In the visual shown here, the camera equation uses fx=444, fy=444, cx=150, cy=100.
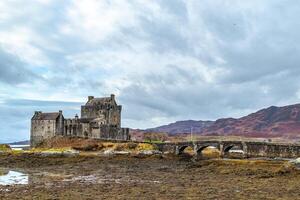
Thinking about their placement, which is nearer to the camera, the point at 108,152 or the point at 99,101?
the point at 108,152

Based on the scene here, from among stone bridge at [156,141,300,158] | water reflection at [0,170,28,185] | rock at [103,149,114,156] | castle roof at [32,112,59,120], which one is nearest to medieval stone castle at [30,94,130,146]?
castle roof at [32,112,59,120]

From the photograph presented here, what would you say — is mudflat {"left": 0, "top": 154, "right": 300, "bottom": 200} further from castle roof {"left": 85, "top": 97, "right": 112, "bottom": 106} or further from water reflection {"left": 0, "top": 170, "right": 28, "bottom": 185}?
castle roof {"left": 85, "top": 97, "right": 112, "bottom": 106}

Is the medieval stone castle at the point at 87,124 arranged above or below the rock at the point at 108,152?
above

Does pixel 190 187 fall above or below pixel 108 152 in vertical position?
below

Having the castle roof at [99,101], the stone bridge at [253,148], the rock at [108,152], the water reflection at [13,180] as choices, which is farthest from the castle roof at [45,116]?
the water reflection at [13,180]

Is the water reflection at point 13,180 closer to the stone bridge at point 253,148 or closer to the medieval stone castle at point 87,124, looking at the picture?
the stone bridge at point 253,148

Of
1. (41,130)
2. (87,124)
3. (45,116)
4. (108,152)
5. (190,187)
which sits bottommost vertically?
(190,187)

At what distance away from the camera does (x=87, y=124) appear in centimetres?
9519

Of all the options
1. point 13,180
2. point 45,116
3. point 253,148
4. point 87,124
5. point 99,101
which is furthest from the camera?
point 99,101

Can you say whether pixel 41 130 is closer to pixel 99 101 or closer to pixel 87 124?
pixel 87 124

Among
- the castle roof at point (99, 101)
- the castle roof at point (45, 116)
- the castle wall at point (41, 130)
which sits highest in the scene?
the castle roof at point (99, 101)

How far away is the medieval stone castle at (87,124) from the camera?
3719 inches

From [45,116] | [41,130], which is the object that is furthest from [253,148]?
[45,116]

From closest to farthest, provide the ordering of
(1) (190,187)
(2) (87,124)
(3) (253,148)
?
(1) (190,187) → (3) (253,148) → (2) (87,124)
